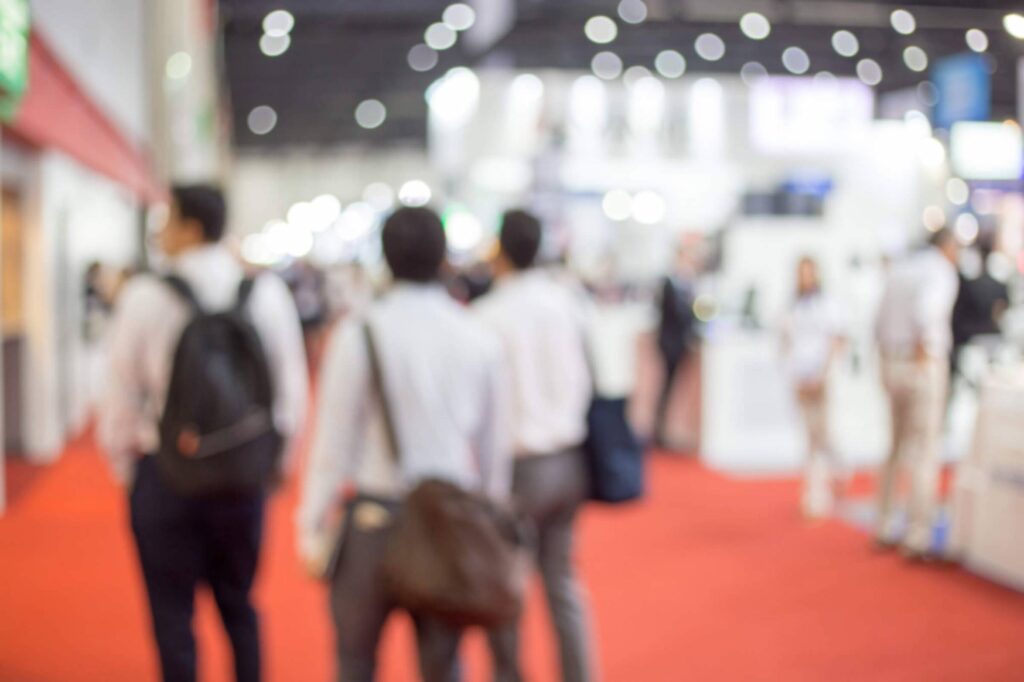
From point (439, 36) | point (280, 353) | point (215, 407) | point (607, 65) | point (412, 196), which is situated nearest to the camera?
point (215, 407)

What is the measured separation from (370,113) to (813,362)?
34.9 meters

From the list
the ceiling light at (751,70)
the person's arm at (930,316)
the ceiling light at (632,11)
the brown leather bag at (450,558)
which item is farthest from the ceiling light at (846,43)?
the brown leather bag at (450,558)

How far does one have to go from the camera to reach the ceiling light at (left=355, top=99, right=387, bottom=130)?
37.7m

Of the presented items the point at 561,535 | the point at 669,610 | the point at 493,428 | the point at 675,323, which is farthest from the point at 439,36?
the point at 493,428

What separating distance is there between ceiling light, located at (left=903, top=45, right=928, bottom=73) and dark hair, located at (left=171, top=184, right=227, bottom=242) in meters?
25.1

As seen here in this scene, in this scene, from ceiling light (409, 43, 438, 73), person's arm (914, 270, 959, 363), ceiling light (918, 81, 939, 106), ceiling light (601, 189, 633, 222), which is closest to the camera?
person's arm (914, 270, 959, 363)

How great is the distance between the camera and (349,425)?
2.30 meters

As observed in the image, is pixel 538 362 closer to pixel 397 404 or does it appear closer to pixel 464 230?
pixel 397 404

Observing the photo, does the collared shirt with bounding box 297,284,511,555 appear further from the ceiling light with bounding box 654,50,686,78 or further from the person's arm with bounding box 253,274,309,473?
the ceiling light with bounding box 654,50,686,78

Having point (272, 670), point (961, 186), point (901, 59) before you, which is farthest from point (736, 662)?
point (961, 186)

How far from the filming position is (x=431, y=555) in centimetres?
218

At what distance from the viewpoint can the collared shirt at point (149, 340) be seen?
2.75 meters

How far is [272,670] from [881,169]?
7.83m

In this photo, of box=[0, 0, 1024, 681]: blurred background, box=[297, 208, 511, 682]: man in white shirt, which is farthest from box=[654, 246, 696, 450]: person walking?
box=[297, 208, 511, 682]: man in white shirt
